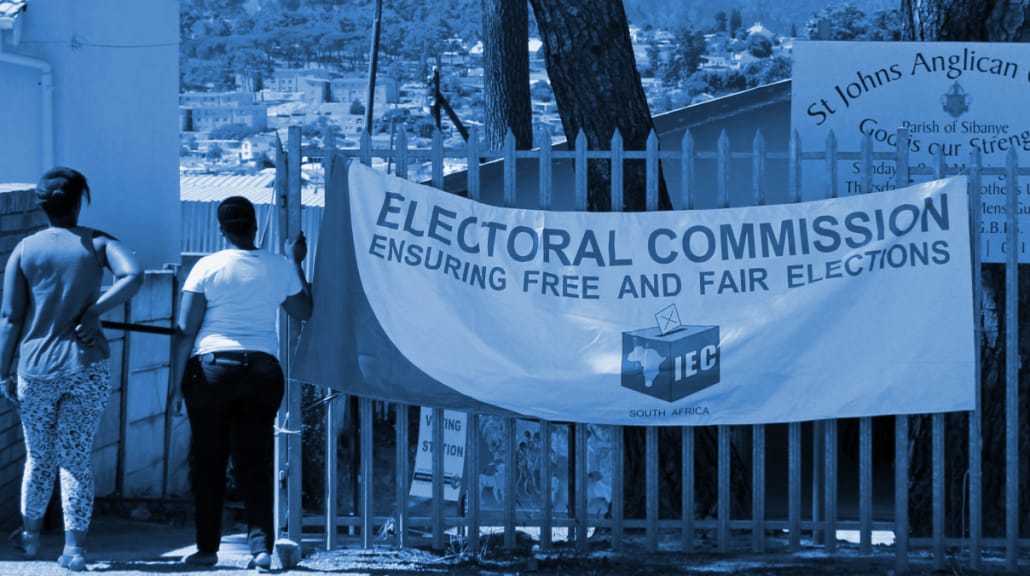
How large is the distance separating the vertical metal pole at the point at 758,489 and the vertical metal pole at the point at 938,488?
781mm

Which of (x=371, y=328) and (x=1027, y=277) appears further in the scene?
(x=1027, y=277)

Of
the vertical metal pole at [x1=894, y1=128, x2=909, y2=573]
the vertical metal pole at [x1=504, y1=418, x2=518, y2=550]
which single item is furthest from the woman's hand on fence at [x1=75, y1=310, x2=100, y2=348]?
the vertical metal pole at [x1=894, y1=128, x2=909, y2=573]

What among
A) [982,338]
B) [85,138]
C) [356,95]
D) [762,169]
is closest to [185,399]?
[762,169]

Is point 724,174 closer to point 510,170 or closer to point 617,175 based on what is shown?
point 617,175

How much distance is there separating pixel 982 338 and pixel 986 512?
101cm

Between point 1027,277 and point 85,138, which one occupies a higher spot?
point 85,138

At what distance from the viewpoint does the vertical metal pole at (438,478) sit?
22.5ft

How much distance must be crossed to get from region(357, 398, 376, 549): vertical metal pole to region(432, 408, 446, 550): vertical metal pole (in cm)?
31

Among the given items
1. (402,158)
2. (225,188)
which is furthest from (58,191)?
(225,188)

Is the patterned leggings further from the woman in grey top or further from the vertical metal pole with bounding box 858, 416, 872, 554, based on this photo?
the vertical metal pole with bounding box 858, 416, 872, 554

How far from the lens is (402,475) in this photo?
695cm

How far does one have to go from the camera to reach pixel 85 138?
14.8 m

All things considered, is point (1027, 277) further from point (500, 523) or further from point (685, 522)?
point (500, 523)

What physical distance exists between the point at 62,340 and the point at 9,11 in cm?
860
